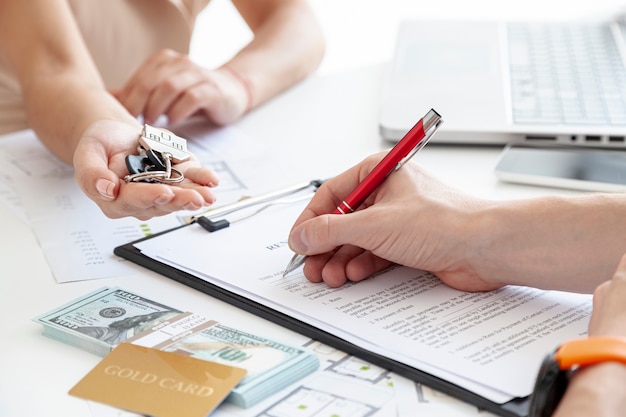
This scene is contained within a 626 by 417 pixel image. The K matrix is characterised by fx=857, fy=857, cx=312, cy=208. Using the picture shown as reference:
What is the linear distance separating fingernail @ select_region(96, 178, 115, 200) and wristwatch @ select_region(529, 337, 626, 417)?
1.51ft

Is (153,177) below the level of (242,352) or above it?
above

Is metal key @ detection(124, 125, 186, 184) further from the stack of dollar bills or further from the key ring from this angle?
the stack of dollar bills

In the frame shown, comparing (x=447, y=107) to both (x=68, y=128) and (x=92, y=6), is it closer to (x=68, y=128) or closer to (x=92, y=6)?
(x=68, y=128)

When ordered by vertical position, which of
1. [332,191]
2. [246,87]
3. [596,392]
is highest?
[246,87]

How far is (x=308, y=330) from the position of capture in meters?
0.73

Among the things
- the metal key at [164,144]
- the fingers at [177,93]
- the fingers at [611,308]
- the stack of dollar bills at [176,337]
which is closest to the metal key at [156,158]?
the metal key at [164,144]

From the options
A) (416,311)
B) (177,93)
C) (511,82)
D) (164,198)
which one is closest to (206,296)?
(164,198)

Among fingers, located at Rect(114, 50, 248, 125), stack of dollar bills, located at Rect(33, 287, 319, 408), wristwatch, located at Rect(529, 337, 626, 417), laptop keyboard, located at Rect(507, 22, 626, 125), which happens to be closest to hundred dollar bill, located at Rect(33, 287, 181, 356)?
stack of dollar bills, located at Rect(33, 287, 319, 408)

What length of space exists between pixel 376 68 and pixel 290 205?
25.8 inches

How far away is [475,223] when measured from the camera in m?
0.79

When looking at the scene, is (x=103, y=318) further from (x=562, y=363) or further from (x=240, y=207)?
(x=562, y=363)

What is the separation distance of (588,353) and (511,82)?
83cm

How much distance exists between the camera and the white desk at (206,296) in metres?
0.69

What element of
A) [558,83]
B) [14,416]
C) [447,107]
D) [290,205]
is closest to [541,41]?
[558,83]
